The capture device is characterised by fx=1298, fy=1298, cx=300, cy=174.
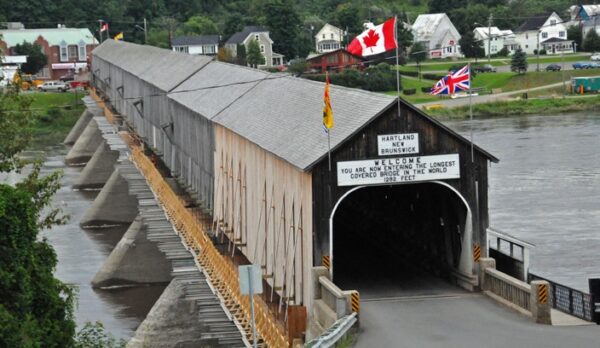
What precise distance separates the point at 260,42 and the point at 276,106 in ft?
274

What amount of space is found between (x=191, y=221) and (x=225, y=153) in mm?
2209

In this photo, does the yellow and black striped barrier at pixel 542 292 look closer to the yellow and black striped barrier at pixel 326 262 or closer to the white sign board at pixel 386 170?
the white sign board at pixel 386 170

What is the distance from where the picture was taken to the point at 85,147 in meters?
87.0

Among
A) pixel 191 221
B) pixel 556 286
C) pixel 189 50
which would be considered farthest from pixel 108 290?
pixel 189 50

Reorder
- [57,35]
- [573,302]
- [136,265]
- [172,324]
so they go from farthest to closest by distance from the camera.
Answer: [57,35], [136,265], [172,324], [573,302]

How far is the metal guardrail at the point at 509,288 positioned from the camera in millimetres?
23578

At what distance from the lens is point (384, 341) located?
22.1 m

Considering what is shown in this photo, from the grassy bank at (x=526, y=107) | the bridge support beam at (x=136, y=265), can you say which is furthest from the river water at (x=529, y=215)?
the grassy bank at (x=526, y=107)

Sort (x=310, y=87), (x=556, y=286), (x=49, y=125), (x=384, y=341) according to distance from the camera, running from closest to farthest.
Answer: (x=384, y=341)
(x=556, y=286)
(x=310, y=87)
(x=49, y=125)

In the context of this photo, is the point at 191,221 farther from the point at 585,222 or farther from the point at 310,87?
the point at 585,222

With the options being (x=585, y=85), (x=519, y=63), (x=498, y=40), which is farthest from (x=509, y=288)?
(x=498, y=40)

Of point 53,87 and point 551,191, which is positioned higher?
point 53,87

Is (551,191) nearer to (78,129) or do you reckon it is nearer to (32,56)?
(78,129)

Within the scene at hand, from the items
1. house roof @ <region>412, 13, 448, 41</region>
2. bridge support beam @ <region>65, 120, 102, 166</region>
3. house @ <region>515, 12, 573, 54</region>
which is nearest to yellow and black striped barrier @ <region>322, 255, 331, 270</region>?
bridge support beam @ <region>65, 120, 102, 166</region>
